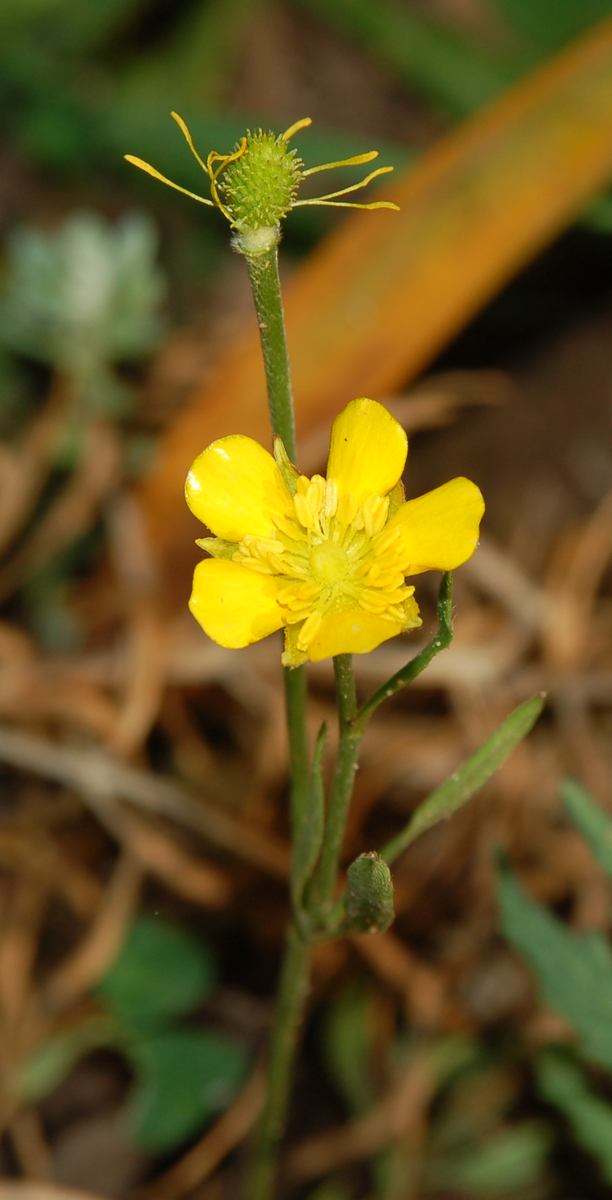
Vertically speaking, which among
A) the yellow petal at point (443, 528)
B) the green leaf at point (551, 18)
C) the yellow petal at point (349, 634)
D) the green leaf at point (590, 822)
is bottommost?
the green leaf at point (590, 822)

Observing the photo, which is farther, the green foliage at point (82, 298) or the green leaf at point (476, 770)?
the green foliage at point (82, 298)

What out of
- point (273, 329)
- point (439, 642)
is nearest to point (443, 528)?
point (439, 642)

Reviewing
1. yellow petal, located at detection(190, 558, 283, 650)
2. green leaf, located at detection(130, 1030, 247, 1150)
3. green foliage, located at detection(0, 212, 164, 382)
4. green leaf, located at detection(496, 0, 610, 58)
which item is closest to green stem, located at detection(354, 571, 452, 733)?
yellow petal, located at detection(190, 558, 283, 650)

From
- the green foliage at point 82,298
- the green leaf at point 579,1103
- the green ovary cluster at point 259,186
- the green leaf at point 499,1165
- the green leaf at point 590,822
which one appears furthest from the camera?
the green foliage at point 82,298

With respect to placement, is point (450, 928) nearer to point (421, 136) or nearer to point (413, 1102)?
point (413, 1102)

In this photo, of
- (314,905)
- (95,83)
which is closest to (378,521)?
(314,905)

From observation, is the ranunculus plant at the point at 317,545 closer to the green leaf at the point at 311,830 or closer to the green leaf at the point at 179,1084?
the green leaf at the point at 311,830

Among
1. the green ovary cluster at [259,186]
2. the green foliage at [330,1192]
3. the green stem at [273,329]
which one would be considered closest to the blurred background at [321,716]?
the green foliage at [330,1192]
